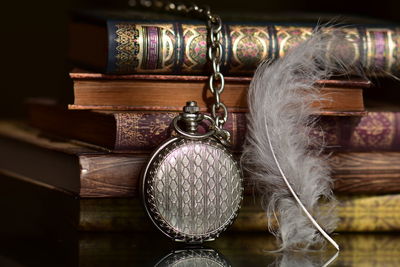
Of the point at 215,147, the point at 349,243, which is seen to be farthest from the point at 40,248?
the point at 349,243

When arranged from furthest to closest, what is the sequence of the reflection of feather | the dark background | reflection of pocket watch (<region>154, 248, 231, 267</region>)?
the dark background
the reflection of feather
reflection of pocket watch (<region>154, 248, 231, 267</region>)

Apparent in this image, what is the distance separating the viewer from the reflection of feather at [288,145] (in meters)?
1.36

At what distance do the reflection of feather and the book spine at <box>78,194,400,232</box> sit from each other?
0.06 metres

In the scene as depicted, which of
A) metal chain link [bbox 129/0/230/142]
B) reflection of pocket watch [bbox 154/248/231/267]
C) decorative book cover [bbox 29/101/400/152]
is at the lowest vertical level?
reflection of pocket watch [bbox 154/248/231/267]

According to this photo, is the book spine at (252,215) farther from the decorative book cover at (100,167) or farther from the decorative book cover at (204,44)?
the decorative book cover at (204,44)

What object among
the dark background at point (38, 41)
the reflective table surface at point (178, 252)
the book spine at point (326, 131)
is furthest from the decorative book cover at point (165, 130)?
the dark background at point (38, 41)

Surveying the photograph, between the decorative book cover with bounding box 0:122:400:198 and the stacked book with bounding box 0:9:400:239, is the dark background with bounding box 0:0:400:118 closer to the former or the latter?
the decorative book cover with bounding box 0:122:400:198

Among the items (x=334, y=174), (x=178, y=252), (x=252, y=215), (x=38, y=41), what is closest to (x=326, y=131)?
(x=334, y=174)

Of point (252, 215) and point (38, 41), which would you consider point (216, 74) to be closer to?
point (252, 215)

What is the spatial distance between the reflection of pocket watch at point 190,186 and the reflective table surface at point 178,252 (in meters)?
0.04

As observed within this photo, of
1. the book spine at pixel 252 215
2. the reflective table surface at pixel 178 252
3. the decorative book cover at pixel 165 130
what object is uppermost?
the decorative book cover at pixel 165 130

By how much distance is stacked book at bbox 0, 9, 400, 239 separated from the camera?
4.53ft

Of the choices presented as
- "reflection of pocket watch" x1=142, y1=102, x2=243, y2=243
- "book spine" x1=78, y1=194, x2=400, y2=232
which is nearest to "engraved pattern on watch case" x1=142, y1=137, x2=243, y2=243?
"reflection of pocket watch" x1=142, y1=102, x2=243, y2=243

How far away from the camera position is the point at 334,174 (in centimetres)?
145
